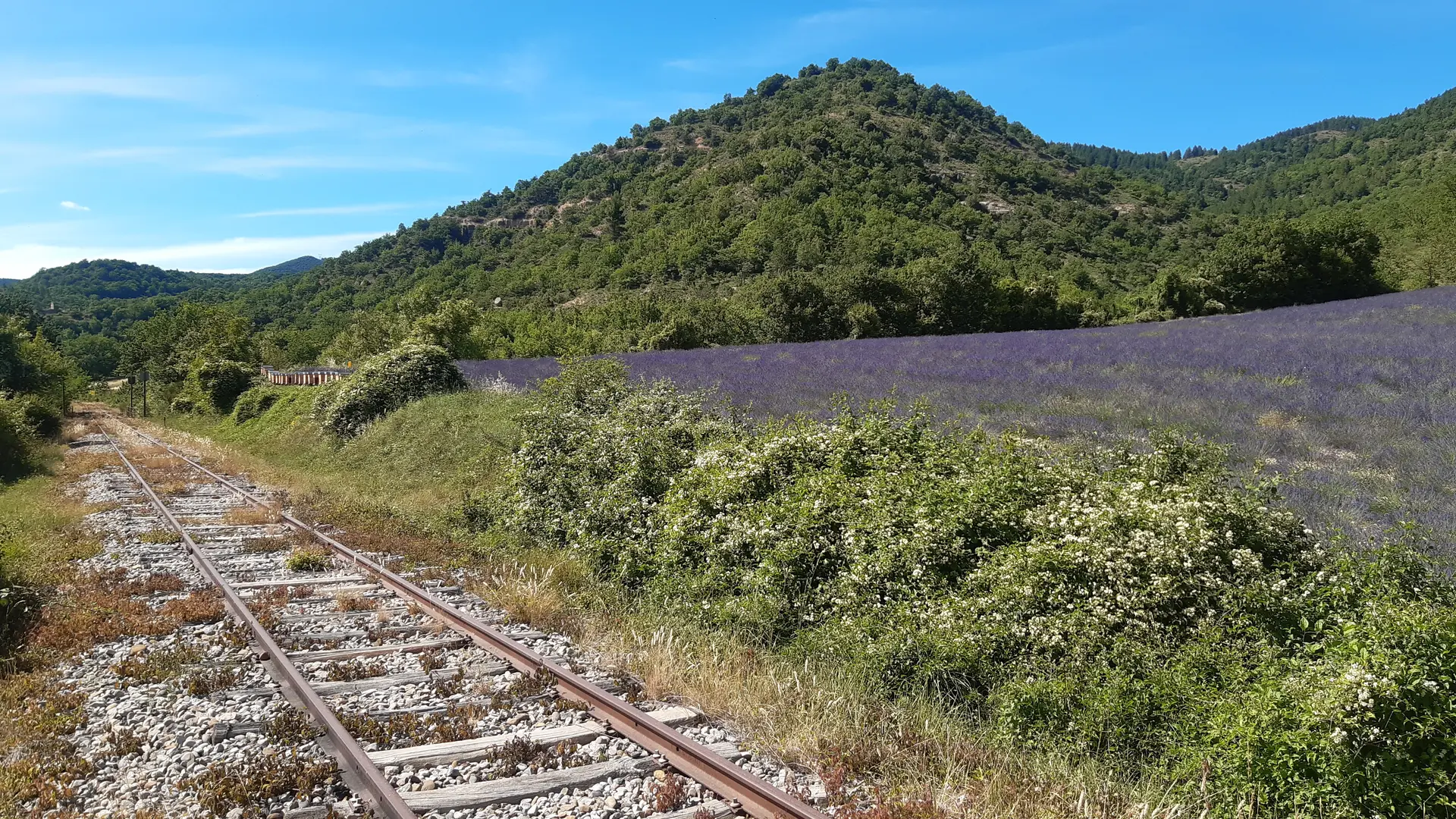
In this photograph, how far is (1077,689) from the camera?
15.3ft

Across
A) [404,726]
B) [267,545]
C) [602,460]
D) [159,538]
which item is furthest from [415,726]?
[159,538]

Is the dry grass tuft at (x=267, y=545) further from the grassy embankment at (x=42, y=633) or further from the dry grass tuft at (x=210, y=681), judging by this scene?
the dry grass tuft at (x=210, y=681)

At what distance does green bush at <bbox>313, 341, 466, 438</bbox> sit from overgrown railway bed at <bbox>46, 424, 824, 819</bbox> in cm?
1524

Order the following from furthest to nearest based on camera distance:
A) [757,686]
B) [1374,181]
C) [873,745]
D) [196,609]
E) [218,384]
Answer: [1374,181], [218,384], [196,609], [757,686], [873,745]

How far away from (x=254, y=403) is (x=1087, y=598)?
3912 centimetres

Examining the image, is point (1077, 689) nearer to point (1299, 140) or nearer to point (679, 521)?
point (679, 521)

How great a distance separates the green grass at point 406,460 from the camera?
14.1 m

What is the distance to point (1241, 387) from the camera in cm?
1074

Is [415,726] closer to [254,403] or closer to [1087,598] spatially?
[1087,598]

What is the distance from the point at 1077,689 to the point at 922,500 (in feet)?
6.90

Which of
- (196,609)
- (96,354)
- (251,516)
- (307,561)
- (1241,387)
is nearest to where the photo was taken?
(196,609)

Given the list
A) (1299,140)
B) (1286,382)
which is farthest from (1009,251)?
(1299,140)

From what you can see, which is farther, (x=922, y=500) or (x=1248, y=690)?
(x=922, y=500)

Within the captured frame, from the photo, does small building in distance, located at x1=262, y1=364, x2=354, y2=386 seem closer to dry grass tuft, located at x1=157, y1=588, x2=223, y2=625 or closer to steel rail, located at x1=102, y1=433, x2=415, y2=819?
dry grass tuft, located at x1=157, y1=588, x2=223, y2=625
